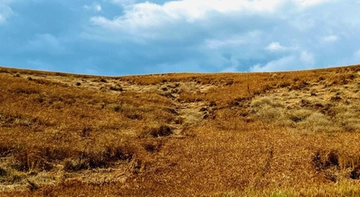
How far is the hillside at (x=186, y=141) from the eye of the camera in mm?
14219

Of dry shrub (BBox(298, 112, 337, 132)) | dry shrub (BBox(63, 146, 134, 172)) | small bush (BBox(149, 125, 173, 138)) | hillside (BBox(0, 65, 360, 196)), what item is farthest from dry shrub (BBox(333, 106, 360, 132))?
dry shrub (BBox(63, 146, 134, 172))

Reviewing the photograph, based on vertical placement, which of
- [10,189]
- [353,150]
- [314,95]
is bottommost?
[10,189]

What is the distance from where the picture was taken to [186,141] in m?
22.1

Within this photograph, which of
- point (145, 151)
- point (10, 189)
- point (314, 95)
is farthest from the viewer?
point (314, 95)

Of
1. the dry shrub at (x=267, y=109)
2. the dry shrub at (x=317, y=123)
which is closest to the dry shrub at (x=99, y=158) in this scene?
the dry shrub at (x=317, y=123)

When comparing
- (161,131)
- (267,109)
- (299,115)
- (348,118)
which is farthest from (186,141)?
(348,118)

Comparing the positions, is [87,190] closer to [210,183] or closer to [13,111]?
[210,183]

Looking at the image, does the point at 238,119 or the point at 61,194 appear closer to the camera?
the point at 61,194

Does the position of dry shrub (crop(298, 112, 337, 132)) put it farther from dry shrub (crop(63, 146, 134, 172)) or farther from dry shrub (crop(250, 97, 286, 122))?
dry shrub (crop(63, 146, 134, 172))

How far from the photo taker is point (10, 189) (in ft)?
46.6

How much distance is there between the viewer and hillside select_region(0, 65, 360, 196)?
14219mm

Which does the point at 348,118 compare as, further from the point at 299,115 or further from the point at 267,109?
the point at 267,109

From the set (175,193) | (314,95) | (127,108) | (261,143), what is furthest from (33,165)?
A: (314,95)

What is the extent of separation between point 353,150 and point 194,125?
11.6 meters
